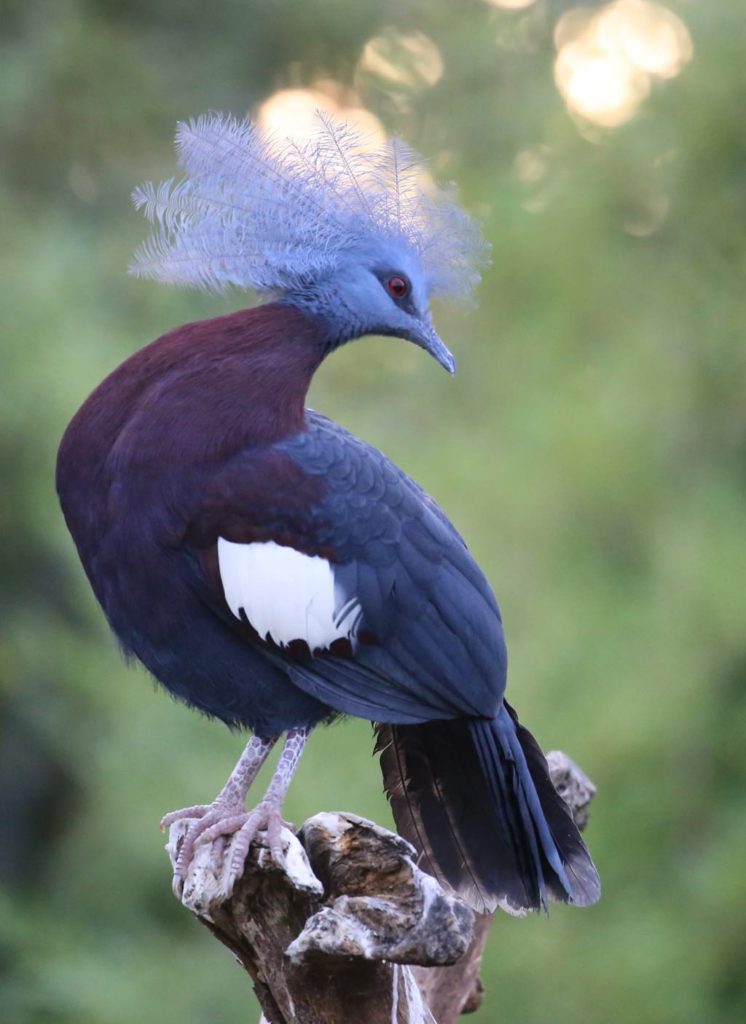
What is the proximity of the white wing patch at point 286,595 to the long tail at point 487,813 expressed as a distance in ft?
1.27

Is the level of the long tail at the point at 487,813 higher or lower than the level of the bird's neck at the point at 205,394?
lower

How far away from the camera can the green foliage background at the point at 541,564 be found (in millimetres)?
5625

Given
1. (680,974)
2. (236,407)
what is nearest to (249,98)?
(680,974)

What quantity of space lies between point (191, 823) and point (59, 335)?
3.59 metres

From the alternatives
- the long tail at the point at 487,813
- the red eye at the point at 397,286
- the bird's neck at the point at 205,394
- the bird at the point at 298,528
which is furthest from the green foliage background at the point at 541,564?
the bird's neck at the point at 205,394

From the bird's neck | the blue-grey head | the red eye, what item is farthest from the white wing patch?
the red eye

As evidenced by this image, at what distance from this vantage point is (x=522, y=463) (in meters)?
5.93

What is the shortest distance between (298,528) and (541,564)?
321 centimetres

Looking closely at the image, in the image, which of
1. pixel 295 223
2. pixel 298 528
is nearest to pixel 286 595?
pixel 298 528

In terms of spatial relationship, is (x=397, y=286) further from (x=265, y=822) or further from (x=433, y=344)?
(x=265, y=822)

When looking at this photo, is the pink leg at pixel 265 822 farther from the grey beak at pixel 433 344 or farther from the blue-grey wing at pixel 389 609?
the grey beak at pixel 433 344

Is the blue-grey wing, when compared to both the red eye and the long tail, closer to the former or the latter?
the long tail

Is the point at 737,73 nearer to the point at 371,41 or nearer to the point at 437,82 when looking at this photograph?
the point at 437,82

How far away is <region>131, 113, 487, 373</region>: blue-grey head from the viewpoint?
3.02 metres
